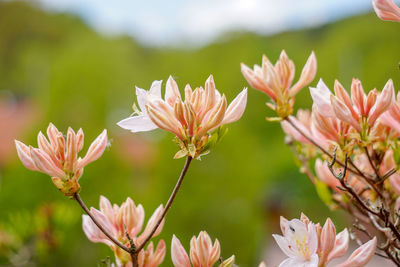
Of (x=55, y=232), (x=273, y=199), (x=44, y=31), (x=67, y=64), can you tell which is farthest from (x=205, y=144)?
(x=44, y=31)

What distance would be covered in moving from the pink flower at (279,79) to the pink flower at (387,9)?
0.07 meters

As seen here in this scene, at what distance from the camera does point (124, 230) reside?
37 cm

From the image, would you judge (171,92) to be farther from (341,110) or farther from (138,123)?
(341,110)

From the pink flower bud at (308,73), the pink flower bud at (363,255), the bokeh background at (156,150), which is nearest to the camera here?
the pink flower bud at (363,255)

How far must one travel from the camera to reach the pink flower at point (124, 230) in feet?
1.20

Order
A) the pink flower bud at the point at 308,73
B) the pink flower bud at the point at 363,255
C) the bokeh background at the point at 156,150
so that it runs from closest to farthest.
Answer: the pink flower bud at the point at 363,255, the pink flower bud at the point at 308,73, the bokeh background at the point at 156,150

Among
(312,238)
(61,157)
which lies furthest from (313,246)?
(61,157)

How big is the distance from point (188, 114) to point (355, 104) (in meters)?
0.15

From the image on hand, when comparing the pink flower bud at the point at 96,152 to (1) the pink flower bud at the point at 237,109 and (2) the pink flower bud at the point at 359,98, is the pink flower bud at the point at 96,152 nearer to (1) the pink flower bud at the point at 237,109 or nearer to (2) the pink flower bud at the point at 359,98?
(1) the pink flower bud at the point at 237,109

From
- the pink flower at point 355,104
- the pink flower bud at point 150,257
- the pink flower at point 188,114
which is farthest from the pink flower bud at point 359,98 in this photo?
the pink flower bud at point 150,257

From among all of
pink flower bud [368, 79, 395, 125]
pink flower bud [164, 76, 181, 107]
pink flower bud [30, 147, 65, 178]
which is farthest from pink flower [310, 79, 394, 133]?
pink flower bud [30, 147, 65, 178]

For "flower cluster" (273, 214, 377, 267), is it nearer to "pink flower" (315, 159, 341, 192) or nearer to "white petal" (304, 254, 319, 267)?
"white petal" (304, 254, 319, 267)

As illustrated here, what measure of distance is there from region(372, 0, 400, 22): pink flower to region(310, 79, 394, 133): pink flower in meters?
0.06

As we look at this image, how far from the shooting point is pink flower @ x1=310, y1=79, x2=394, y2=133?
13.7 inches
